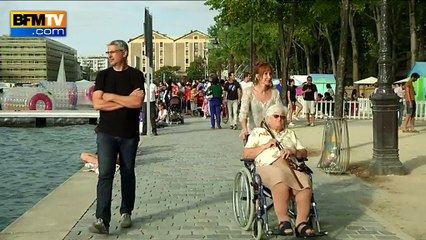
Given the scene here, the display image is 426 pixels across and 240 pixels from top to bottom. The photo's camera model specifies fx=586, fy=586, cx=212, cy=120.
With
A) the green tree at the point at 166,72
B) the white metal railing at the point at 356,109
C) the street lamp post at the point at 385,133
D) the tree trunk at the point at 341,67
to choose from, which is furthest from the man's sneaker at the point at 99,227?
the green tree at the point at 166,72

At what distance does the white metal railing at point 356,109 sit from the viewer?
26.7 meters

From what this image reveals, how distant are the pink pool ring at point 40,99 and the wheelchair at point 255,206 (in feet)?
95.7

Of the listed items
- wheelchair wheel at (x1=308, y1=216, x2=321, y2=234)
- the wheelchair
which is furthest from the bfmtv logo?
wheelchair wheel at (x1=308, y1=216, x2=321, y2=234)

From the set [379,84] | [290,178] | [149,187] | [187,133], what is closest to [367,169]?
[379,84]

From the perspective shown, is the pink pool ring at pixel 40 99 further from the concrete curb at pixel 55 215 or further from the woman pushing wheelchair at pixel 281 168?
the woman pushing wheelchair at pixel 281 168

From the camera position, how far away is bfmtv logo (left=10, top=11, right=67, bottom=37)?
22609mm

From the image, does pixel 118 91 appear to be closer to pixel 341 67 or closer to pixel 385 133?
pixel 385 133

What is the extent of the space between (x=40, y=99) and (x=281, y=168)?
30.0 m

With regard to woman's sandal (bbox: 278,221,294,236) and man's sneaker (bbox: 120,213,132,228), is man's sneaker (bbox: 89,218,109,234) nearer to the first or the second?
man's sneaker (bbox: 120,213,132,228)

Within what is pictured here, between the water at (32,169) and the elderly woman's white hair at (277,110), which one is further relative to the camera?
the water at (32,169)

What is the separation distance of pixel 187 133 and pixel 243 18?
6.93 m

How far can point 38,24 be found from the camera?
76.9 ft

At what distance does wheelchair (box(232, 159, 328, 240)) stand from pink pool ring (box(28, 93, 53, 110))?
29.2 metres

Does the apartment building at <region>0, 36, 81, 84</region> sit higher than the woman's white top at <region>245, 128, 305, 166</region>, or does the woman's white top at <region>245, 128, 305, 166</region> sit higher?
the apartment building at <region>0, 36, 81, 84</region>
